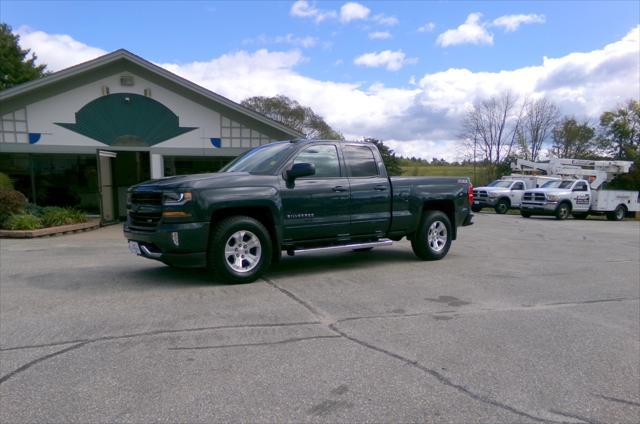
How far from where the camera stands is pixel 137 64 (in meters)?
15.5

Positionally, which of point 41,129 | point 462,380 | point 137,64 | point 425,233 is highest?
point 137,64

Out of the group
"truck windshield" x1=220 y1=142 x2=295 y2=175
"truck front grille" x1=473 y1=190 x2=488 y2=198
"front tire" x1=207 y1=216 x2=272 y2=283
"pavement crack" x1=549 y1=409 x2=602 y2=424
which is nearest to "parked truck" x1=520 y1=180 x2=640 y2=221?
"truck front grille" x1=473 y1=190 x2=488 y2=198

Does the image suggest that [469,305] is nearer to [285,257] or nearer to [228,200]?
[228,200]

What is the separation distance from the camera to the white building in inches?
606

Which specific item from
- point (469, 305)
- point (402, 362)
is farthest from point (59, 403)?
point (469, 305)

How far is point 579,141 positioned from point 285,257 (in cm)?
5431

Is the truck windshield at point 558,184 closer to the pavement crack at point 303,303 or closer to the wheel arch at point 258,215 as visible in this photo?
the wheel arch at point 258,215

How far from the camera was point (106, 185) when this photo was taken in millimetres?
15867

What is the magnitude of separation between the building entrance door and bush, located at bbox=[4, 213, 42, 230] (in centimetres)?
303

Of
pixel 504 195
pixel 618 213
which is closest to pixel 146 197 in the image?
pixel 504 195

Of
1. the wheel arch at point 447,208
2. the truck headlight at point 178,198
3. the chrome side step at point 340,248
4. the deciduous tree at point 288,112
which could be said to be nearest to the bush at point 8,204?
the truck headlight at point 178,198

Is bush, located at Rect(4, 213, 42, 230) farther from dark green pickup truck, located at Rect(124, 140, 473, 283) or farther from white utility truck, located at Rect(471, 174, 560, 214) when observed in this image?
white utility truck, located at Rect(471, 174, 560, 214)

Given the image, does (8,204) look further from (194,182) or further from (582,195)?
(582,195)

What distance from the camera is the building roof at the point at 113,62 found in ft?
48.5
